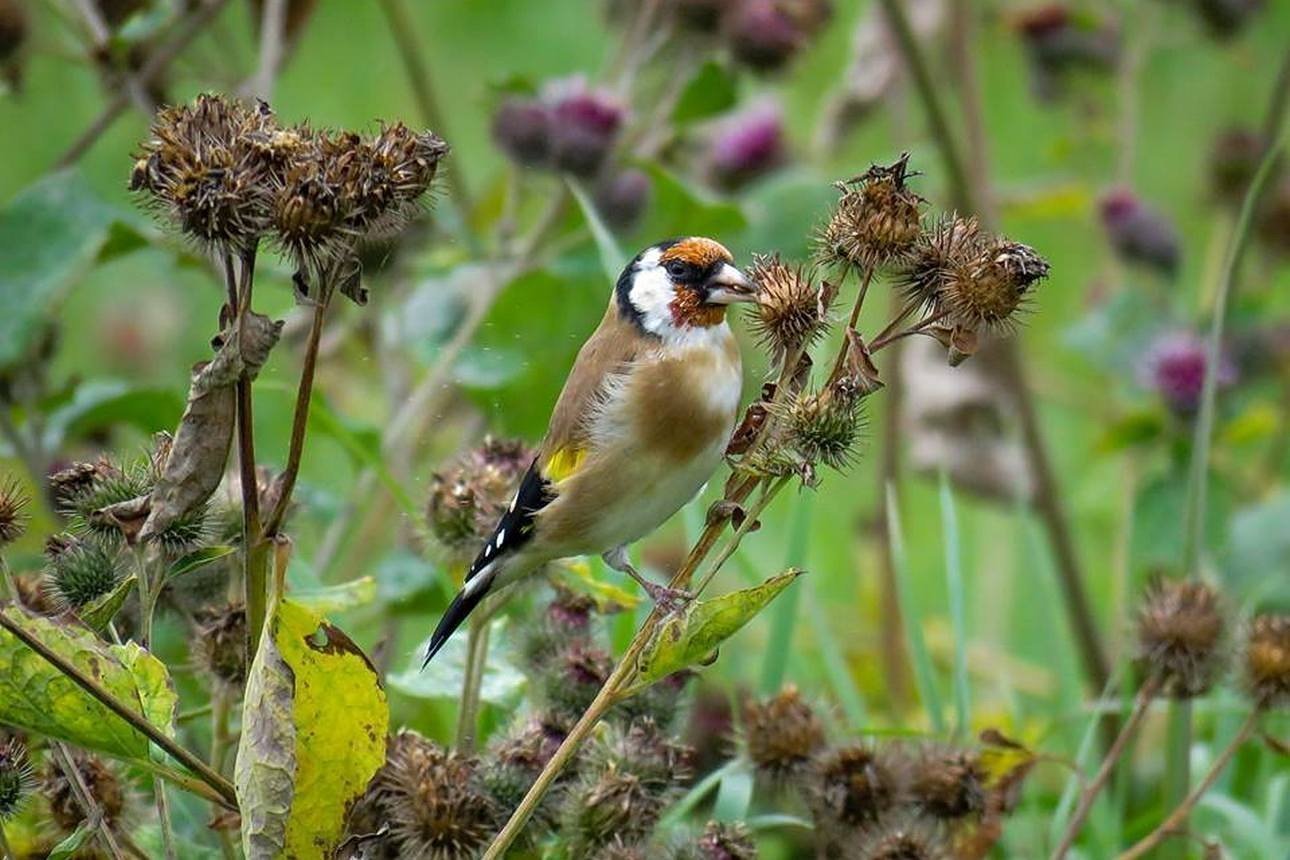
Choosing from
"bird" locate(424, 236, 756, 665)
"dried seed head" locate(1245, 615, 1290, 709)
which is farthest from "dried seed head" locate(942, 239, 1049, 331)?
"dried seed head" locate(1245, 615, 1290, 709)

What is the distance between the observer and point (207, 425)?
1.47 m

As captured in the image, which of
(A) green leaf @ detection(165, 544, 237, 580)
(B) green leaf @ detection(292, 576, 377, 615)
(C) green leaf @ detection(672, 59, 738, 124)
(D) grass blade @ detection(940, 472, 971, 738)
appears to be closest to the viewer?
(A) green leaf @ detection(165, 544, 237, 580)

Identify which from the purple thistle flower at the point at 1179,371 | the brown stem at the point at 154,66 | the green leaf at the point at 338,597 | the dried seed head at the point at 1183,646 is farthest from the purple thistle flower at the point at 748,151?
the green leaf at the point at 338,597

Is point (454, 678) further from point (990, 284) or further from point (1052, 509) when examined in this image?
point (1052, 509)

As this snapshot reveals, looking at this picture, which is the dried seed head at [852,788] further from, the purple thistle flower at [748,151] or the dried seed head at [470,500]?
the purple thistle flower at [748,151]

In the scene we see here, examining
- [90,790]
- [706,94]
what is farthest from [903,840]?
[706,94]

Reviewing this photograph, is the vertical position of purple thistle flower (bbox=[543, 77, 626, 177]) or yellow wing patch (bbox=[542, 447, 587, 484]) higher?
purple thistle flower (bbox=[543, 77, 626, 177])

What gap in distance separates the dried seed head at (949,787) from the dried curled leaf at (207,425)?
847 millimetres

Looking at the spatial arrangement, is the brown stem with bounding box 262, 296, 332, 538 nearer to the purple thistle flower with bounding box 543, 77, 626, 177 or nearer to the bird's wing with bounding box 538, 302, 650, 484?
the bird's wing with bounding box 538, 302, 650, 484

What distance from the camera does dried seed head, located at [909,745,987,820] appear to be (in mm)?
1993

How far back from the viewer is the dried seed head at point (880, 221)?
1561 millimetres

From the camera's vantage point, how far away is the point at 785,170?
401 cm

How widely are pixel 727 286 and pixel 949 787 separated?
1.80 ft

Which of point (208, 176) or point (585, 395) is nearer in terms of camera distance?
point (208, 176)
